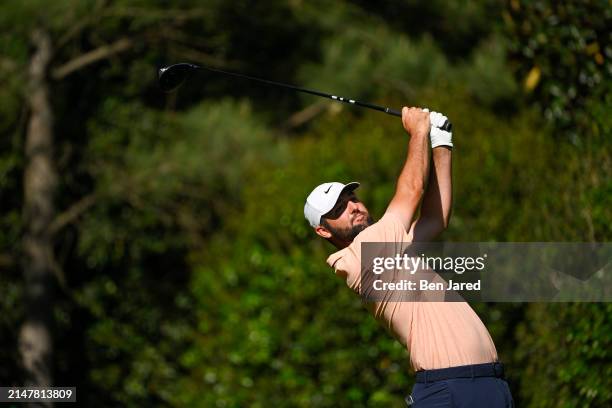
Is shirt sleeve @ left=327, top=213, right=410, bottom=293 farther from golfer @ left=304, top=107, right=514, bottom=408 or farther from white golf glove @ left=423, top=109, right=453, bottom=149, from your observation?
white golf glove @ left=423, top=109, right=453, bottom=149

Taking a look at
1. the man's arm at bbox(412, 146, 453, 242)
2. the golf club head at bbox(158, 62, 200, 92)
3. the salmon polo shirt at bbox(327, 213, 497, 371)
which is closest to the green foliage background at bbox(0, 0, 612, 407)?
the man's arm at bbox(412, 146, 453, 242)

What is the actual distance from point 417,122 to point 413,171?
0.73 ft

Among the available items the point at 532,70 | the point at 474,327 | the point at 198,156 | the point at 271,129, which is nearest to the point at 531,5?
the point at 532,70

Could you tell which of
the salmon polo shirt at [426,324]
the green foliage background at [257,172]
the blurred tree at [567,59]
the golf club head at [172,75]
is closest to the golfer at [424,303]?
the salmon polo shirt at [426,324]

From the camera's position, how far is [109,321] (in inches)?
573

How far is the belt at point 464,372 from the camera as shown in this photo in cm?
470

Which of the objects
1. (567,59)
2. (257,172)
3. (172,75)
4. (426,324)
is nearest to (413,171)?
(426,324)

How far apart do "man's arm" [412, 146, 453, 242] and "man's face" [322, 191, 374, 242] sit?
25cm

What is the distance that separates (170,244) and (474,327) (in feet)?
35.2

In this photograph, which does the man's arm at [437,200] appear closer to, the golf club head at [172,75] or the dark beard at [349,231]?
the dark beard at [349,231]

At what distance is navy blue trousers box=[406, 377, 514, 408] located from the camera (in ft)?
15.3

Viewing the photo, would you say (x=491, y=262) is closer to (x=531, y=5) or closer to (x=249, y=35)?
(x=531, y=5)

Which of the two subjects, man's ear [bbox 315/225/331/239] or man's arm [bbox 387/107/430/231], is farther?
man's ear [bbox 315/225/331/239]

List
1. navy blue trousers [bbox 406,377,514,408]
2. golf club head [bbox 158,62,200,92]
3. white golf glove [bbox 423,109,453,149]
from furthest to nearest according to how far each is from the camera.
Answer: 1. golf club head [bbox 158,62,200,92]
2. white golf glove [bbox 423,109,453,149]
3. navy blue trousers [bbox 406,377,514,408]
